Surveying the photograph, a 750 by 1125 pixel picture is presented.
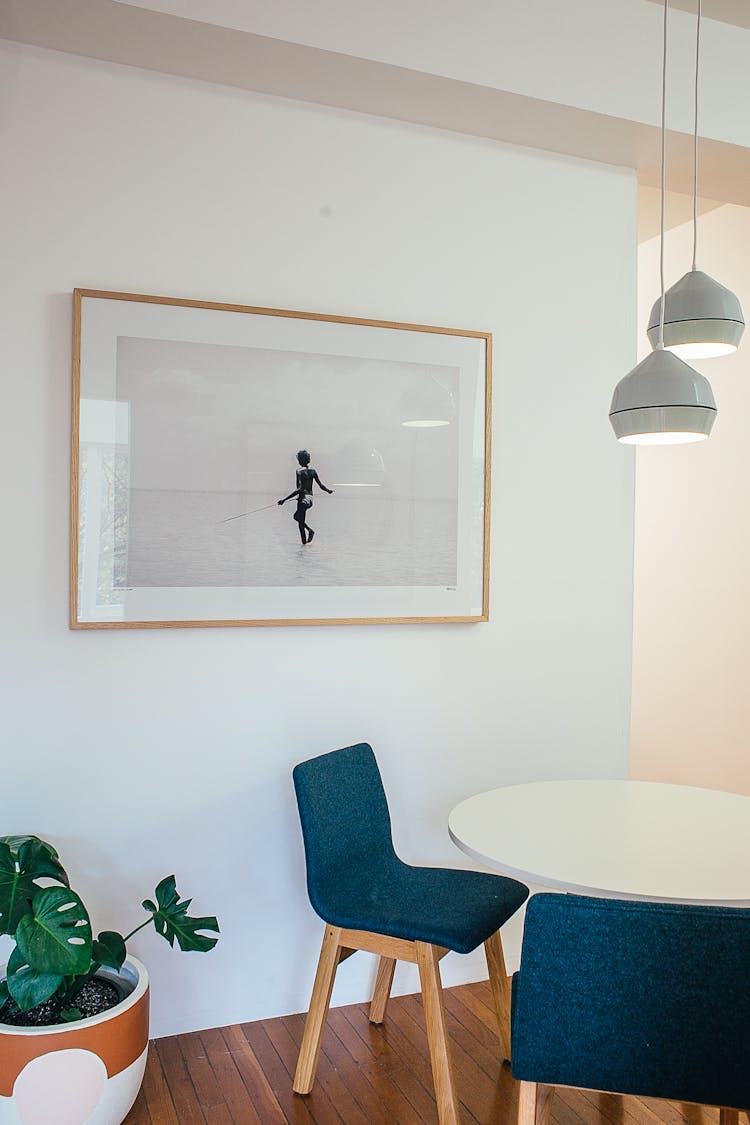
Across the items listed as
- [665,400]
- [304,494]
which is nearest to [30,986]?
[304,494]

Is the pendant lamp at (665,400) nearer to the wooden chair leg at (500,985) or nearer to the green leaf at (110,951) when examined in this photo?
the wooden chair leg at (500,985)

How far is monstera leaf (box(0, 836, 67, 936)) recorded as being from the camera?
2031 millimetres

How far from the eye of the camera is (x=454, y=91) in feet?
8.55

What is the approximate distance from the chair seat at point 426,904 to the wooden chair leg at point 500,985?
191 mm

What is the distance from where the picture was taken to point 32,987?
196 centimetres

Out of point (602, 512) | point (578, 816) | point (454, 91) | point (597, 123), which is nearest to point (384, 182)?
point (454, 91)

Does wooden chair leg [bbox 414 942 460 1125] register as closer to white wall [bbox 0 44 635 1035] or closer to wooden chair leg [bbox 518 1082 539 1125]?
wooden chair leg [bbox 518 1082 539 1125]

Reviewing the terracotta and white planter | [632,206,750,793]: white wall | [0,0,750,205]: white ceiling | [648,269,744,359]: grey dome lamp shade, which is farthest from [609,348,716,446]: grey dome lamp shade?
[632,206,750,793]: white wall

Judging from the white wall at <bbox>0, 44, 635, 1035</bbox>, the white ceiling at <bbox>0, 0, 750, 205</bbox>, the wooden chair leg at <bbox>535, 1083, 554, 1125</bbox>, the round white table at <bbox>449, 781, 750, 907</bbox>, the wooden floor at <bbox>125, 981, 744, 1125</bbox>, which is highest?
the white ceiling at <bbox>0, 0, 750, 205</bbox>

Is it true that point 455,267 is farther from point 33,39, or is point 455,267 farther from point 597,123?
point 33,39

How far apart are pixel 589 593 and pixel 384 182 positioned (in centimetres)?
142

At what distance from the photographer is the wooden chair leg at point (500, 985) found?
2.47 m

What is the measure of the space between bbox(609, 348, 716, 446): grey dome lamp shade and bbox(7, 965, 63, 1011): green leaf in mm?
1670

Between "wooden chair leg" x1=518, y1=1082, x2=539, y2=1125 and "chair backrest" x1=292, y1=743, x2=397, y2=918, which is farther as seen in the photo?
"chair backrest" x1=292, y1=743, x2=397, y2=918
